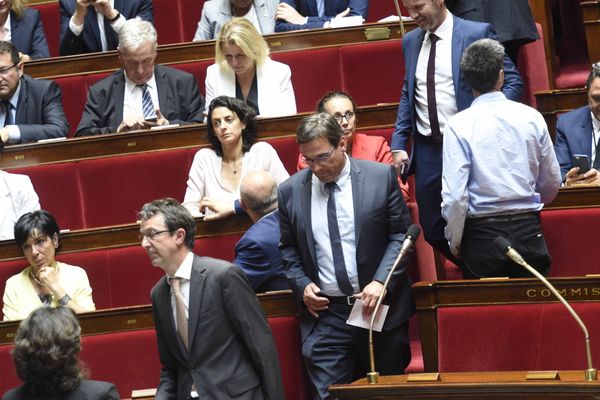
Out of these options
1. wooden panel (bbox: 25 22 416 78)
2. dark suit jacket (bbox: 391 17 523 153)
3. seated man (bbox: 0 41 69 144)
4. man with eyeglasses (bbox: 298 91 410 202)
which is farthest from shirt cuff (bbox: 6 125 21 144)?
dark suit jacket (bbox: 391 17 523 153)

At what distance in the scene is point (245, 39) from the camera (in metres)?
2.05

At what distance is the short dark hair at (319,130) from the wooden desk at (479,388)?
0.33 metres

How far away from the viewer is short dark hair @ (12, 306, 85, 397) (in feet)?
3.64

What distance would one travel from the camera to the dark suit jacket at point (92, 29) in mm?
2389

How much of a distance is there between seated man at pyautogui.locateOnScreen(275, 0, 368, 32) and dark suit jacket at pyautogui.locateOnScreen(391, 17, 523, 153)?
2.01ft

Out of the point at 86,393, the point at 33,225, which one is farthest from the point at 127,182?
the point at 86,393

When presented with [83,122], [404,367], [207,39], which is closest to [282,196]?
[404,367]

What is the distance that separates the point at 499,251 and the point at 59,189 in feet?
2.70

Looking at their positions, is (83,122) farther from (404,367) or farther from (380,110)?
(404,367)

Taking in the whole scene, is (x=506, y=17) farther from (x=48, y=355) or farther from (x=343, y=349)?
(x=48, y=355)

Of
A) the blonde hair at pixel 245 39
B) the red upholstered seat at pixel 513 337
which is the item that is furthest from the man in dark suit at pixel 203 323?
the blonde hair at pixel 245 39

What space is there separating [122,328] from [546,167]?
1.81 feet

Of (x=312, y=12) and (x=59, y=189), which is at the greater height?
(x=312, y=12)

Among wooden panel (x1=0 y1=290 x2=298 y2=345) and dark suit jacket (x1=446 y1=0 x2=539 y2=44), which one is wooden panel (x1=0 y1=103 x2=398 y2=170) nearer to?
dark suit jacket (x1=446 y1=0 x2=539 y2=44)
